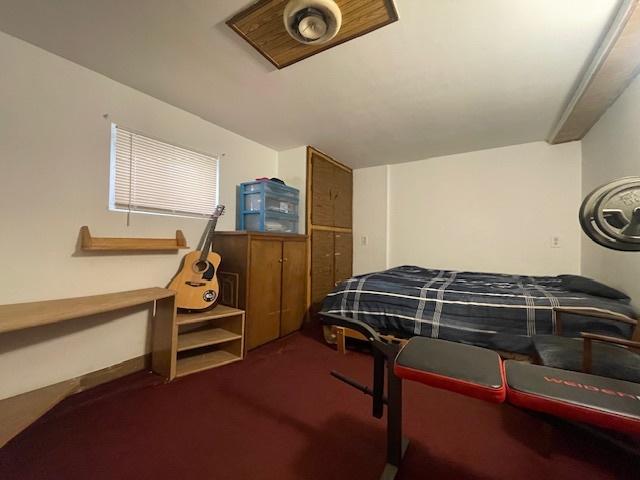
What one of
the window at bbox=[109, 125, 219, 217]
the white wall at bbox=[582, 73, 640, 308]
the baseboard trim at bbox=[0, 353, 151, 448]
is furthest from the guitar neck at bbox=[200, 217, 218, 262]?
the white wall at bbox=[582, 73, 640, 308]

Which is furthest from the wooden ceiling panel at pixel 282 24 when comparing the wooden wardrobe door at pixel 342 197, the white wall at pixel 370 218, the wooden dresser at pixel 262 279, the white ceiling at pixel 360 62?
the white wall at pixel 370 218

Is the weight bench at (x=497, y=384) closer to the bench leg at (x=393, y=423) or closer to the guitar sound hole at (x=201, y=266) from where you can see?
the bench leg at (x=393, y=423)

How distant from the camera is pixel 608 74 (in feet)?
5.86

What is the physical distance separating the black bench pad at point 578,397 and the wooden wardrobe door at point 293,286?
7.07 ft

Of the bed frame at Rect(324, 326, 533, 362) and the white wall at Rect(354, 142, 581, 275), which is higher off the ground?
the white wall at Rect(354, 142, 581, 275)

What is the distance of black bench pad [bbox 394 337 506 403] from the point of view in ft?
2.96

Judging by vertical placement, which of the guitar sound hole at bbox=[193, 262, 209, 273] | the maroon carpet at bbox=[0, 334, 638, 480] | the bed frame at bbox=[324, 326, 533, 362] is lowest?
the maroon carpet at bbox=[0, 334, 638, 480]

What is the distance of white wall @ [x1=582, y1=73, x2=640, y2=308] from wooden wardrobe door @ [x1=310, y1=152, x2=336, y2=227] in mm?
2777

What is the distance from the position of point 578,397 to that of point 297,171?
3134 mm

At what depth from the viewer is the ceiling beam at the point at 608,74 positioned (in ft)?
4.60

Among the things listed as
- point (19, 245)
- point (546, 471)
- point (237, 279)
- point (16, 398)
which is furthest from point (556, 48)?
point (16, 398)

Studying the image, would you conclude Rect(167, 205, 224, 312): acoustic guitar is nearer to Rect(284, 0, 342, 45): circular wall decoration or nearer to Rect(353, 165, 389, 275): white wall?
Rect(284, 0, 342, 45): circular wall decoration

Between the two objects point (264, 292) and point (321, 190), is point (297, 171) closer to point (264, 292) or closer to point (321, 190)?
point (321, 190)

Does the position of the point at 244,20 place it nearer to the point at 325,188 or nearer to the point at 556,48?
the point at 556,48
